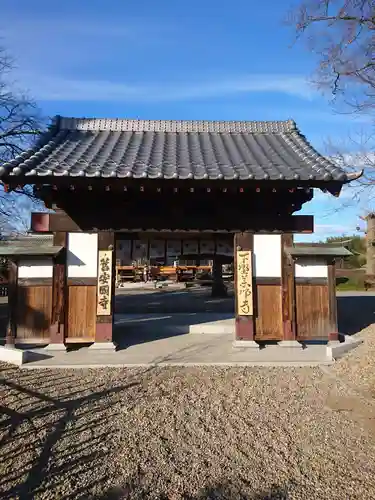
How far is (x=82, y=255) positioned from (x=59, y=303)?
1.03 meters

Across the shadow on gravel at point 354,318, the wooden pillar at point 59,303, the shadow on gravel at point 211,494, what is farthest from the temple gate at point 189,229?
the shadow on gravel at point 211,494

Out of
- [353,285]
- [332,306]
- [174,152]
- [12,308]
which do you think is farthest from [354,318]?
[353,285]

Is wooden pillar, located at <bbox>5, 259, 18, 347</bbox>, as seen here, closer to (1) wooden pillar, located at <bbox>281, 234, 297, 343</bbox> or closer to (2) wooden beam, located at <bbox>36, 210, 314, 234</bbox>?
(2) wooden beam, located at <bbox>36, 210, 314, 234</bbox>

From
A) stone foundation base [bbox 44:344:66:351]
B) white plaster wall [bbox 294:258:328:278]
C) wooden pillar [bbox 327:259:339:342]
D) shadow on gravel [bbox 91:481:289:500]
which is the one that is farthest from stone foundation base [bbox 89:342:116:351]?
shadow on gravel [bbox 91:481:289:500]

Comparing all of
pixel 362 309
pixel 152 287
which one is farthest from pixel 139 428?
pixel 152 287

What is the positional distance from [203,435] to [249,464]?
2.22 ft

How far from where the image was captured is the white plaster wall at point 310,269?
7699 millimetres

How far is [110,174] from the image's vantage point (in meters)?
6.78

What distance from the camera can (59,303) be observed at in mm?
7344

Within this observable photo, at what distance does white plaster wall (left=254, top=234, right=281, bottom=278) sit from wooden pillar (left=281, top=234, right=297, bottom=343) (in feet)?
0.39

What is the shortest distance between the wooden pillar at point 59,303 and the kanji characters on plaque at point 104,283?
666mm

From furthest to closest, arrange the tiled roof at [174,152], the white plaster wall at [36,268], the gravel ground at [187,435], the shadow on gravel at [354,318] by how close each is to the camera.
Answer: the shadow on gravel at [354,318], the white plaster wall at [36,268], the tiled roof at [174,152], the gravel ground at [187,435]

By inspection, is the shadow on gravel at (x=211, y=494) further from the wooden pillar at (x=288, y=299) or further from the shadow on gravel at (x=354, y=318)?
the shadow on gravel at (x=354, y=318)

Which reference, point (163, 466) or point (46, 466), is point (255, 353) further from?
point (46, 466)
